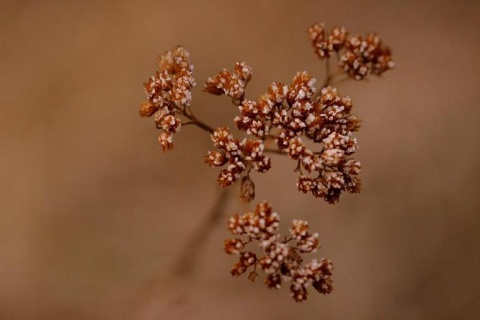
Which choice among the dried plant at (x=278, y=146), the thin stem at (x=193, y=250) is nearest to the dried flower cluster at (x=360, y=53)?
the dried plant at (x=278, y=146)

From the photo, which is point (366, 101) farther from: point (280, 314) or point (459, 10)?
point (280, 314)

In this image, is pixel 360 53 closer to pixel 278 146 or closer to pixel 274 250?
pixel 278 146

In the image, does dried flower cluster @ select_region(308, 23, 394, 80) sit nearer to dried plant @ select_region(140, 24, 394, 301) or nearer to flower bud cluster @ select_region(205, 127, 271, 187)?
dried plant @ select_region(140, 24, 394, 301)

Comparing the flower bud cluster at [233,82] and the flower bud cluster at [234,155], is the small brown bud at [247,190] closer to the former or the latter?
the flower bud cluster at [234,155]

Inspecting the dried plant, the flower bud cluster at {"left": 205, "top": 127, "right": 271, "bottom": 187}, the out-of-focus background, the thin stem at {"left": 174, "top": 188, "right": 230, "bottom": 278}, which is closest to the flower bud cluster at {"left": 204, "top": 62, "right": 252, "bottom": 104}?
the dried plant

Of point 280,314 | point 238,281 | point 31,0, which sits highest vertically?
point 31,0

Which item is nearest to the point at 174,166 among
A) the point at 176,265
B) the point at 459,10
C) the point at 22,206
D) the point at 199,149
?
the point at 199,149
